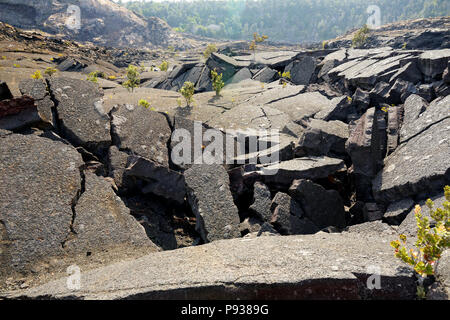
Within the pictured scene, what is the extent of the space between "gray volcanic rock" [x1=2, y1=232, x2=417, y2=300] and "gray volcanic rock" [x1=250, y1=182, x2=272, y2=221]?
4.64ft

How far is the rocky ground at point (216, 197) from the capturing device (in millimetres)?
2711

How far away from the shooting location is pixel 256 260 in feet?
9.66

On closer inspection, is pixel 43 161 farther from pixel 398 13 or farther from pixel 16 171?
pixel 398 13

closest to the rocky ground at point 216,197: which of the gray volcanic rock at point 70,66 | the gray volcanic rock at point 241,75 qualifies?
the gray volcanic rock at point 241,75

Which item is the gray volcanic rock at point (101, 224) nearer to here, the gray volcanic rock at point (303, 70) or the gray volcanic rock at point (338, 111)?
the gray volcanic rock at point (338, 111)

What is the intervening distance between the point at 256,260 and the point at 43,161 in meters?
3.81

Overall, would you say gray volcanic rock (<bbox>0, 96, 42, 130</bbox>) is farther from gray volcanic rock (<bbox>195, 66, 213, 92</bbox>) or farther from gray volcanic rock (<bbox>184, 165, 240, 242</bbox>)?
gray volcanic rock (<bbox>195, 66, 213, 92</bbox>)

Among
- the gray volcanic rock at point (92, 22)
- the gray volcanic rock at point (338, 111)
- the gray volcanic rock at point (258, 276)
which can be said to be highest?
the gray volcanic rock at point (92, 22)

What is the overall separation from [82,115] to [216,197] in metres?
3.69

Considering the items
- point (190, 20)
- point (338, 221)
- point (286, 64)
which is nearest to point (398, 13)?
point (190, 20)

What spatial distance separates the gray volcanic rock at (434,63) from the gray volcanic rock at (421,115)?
168 cm

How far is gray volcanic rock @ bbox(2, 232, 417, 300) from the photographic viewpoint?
8.29ft

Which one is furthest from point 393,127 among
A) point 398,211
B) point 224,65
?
point 224,65

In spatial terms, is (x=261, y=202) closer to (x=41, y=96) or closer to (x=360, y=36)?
(x=41, y=96)
